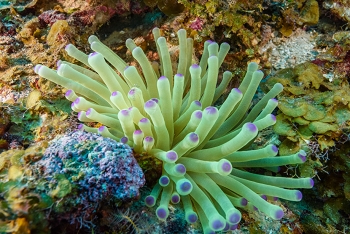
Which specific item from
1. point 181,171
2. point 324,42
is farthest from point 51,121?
point 324,42

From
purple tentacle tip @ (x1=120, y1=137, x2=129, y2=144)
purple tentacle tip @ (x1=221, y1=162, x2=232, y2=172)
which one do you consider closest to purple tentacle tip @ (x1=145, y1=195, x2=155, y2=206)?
purple tentacle tip @ (x1=120, y1=137, x2=129, y2=144)

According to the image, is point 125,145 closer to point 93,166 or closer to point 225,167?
point 93,166

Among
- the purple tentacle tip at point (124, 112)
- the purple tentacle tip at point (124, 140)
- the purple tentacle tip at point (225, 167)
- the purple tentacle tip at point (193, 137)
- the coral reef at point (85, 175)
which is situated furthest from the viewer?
the purple tentacle tip at point (124, 140)

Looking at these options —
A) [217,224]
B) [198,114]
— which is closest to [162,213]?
[217,224]

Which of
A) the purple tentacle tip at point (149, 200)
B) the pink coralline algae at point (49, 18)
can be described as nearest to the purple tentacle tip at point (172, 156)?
the purple tentacle tip at point (149, 200)

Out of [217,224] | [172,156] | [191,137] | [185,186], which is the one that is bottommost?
[217,224]

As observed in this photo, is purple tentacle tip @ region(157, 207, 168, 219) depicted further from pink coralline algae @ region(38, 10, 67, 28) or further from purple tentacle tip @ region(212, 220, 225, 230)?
pink coralline algae @ region(38, 10, 67, 28)

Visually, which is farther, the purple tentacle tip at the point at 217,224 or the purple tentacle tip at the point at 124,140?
the purple tentacle tip at the point at 124,140

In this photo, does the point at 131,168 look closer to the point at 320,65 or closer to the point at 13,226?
the point at 13,226

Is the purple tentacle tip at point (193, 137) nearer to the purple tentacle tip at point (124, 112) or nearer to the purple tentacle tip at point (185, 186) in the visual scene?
the purple tentacle tip at point (185, 186)
